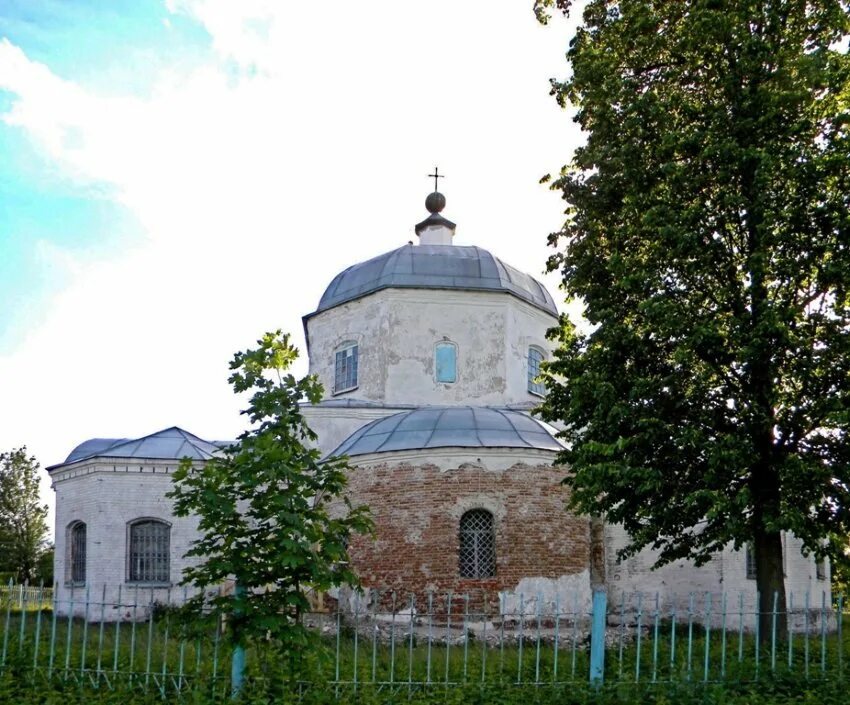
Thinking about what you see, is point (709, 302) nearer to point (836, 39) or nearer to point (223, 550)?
point (836, 39)

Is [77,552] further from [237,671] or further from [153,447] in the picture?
[237,671]

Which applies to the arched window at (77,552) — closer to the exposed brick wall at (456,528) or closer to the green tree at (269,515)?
the exposed brick wall at (456,528)

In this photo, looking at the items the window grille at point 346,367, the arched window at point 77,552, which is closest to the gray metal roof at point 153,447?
the arched window at point 77,552

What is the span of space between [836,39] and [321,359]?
12.9 m

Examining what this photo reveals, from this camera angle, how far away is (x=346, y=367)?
1961cm

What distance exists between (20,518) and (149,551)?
13.9m

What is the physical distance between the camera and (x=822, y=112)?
9.67m

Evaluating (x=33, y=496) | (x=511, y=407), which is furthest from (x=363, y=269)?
(x=33, y=496)

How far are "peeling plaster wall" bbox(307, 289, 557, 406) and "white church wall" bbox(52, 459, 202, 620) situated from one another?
4.34m

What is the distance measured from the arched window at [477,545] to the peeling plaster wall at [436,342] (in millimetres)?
4639

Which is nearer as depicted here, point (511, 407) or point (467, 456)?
point (467, 456)

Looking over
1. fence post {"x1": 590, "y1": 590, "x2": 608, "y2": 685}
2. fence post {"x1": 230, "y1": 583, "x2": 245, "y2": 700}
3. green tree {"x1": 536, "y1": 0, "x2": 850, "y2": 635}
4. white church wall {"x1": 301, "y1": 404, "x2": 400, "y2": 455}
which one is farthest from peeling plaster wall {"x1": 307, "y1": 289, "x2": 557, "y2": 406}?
fence post {"x1": 230, "y1": 583, "x2": 245, "y2": 700}

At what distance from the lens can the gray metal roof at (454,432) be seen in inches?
577

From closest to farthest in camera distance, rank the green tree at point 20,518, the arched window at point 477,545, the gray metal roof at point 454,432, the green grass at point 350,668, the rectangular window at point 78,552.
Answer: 1. the green grass at point 350,668
2. the arched window at point 477,545
3. the gray metal roof at point 454,432
4. the rectangular window at point 78,552
5. the green tree at point 20,518
